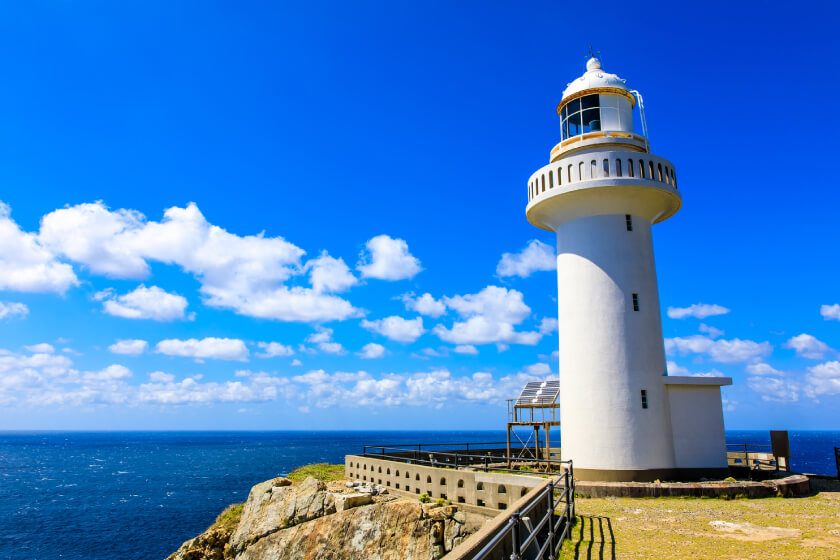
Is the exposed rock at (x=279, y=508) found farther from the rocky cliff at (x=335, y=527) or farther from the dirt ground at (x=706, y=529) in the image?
the dirt ground at (x=706, y=529)

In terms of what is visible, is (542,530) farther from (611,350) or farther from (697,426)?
(697,426)

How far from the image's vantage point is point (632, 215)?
59.6 feet

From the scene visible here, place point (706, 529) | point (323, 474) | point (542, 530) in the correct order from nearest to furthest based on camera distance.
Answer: point (542, 530)
point (706, 529)
point (323, 474)

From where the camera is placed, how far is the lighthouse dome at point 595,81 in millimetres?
19266

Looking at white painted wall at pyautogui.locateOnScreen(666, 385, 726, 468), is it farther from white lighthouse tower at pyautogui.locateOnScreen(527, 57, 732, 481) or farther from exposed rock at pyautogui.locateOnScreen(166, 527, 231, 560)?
exposed rock at pyautogui.locateOnScreen(166, 527, 231, 560)

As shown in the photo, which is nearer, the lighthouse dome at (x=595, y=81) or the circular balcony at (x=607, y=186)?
the circular balcony at (x=607, y=186)

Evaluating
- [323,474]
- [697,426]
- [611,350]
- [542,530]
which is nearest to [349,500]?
[611,350]

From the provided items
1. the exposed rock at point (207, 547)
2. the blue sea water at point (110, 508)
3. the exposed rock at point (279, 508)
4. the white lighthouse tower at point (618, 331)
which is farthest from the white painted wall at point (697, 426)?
the blue sea water at point (110, 508)

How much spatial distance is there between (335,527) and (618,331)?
432 inches

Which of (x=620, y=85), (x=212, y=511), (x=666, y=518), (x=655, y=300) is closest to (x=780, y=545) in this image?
(x=666, y=518)

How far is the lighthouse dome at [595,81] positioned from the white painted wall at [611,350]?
504 centimetres

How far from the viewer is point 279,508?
1959 cm

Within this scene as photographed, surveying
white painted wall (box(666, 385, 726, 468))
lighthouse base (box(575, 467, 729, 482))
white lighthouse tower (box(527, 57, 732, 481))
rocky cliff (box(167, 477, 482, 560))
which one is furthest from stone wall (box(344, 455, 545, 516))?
white painted wall (box(666, 385, 726, 468))

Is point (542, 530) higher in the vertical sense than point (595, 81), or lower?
lower
